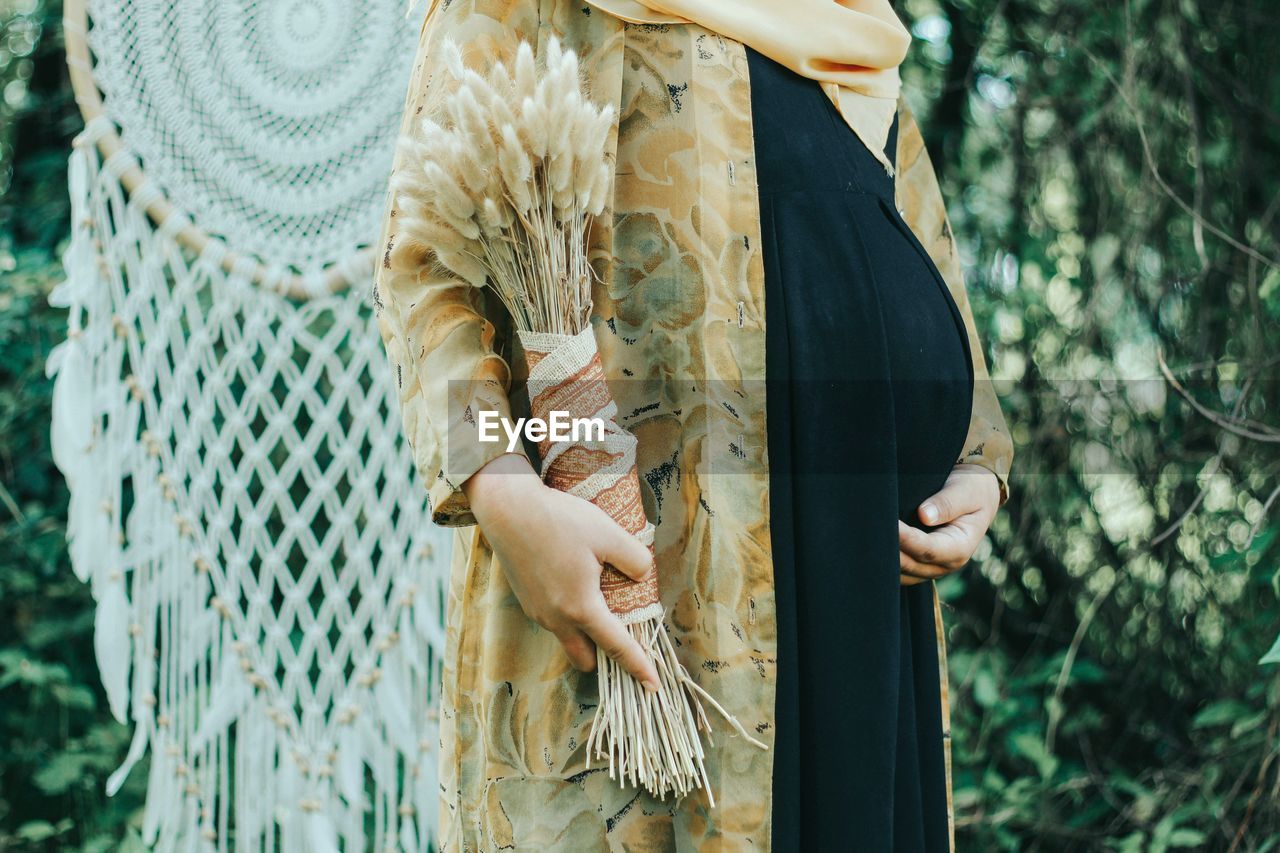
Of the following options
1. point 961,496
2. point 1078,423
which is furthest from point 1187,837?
point 961,496

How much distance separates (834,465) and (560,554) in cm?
26

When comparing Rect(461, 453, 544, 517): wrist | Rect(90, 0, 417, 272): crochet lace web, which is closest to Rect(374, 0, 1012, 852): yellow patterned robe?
Rect(461, 453, 544, 517): wrist

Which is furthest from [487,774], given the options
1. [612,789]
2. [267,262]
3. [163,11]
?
[163,11]

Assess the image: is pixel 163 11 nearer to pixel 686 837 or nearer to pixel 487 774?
pixel 487 774

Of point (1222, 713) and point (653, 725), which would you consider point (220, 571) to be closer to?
A: point (653, 725)

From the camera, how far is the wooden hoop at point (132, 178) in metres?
1.42

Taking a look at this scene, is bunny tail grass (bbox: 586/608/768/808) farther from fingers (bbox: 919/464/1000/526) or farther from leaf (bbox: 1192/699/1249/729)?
leaf (bbox: 1192/699/1249/729)

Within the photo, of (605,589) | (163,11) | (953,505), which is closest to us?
(605,589)

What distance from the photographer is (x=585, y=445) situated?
789mm

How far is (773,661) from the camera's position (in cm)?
83

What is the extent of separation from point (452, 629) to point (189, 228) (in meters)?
0.83

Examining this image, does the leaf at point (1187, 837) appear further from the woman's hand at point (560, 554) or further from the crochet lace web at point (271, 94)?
the crochet lace web at point (271, 94)

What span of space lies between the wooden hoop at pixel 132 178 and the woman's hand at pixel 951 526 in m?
0.81

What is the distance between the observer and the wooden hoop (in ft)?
4.67
